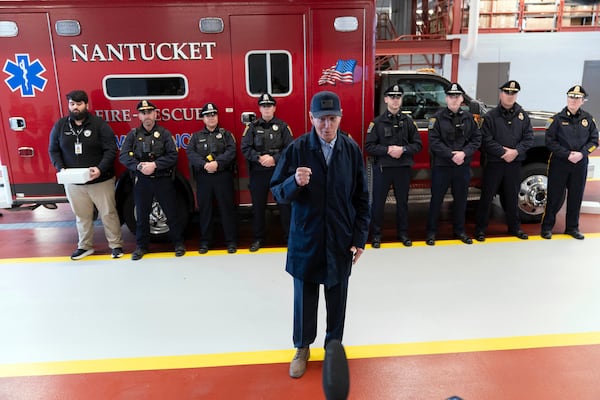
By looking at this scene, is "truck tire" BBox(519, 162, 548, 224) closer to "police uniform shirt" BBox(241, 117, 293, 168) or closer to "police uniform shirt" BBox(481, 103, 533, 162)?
"police uniform shirt" BBox(481, 103, 533, 162)

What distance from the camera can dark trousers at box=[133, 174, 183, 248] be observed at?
4.80 m

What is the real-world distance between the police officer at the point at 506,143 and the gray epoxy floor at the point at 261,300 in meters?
0.68

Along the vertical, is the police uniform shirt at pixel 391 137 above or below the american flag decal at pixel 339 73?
below

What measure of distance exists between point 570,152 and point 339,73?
2.75m

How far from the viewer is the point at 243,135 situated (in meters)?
4.91

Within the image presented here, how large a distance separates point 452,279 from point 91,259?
3.82 m

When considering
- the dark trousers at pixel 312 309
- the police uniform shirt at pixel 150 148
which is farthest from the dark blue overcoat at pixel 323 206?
the police uniform shirt at pixel 150 148

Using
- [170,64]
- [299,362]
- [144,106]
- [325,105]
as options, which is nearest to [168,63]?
[170,64]

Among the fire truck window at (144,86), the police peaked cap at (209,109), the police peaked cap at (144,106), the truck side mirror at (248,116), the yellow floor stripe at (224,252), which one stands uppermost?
the fire truck window at (144,86)

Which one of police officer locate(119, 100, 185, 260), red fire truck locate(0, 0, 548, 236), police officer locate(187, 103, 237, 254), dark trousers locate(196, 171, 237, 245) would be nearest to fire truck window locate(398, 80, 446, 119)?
red fire truck locate(0, 0, 548, 236)

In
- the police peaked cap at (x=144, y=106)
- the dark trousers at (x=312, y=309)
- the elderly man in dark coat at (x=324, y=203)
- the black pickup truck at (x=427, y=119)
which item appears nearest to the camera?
the elderly man in dark coat at (x=324, y=203)

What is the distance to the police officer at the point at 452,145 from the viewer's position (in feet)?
16.5

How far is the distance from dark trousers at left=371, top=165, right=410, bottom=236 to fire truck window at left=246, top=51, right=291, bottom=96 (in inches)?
54.8

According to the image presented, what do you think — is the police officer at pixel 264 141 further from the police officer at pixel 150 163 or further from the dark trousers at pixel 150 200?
the dark trousers at pixel 150 200
